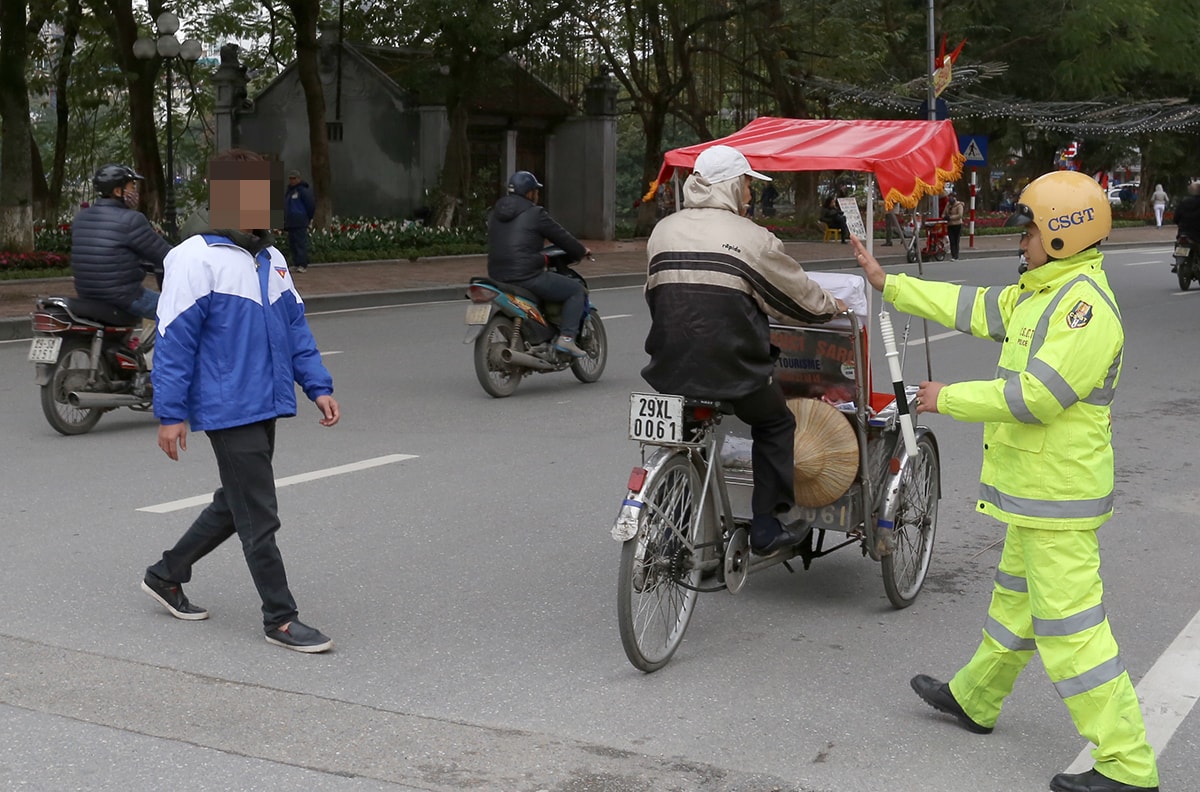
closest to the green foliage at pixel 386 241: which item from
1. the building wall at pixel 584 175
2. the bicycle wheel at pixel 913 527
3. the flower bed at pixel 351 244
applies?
the flower bed at pixel 351 244

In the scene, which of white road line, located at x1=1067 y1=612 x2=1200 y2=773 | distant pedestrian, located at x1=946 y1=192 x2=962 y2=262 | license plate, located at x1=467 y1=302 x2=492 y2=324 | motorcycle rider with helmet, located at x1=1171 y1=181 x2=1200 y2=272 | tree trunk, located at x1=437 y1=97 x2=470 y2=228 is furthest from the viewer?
distant pedestrian, located at x1=946 y1=192 x2=962 y2=262

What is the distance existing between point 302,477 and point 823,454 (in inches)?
148

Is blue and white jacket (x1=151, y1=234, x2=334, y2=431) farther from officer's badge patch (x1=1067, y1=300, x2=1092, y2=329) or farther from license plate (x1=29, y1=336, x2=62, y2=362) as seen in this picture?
license plate (x1=29, y1=336, x2=62, y2=362)

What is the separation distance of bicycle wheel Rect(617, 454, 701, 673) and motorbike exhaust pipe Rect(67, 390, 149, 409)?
5699 millimetres

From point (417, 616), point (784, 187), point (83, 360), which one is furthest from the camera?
point (784, 187)

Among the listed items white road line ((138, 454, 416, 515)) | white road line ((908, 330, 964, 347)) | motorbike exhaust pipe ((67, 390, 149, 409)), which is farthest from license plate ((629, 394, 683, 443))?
white road line ((908, 330, 964, 347))

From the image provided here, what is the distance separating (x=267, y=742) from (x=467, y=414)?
6440mm

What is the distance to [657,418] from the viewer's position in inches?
199

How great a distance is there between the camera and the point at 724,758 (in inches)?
171

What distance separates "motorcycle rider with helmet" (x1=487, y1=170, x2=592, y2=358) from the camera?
1140 cm

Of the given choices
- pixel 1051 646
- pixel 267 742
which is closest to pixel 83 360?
pixel 267 742

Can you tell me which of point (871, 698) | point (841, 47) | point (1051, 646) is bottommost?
point (871, 698)

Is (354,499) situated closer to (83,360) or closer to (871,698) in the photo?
(83,360)

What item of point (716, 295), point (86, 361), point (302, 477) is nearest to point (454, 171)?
point (86, 361)
